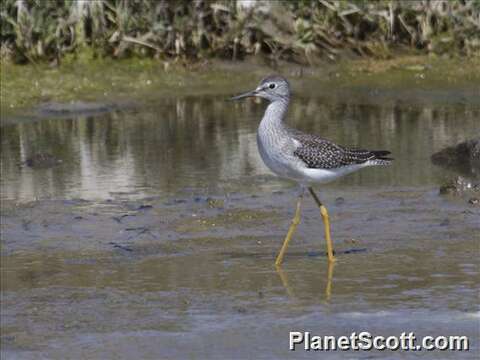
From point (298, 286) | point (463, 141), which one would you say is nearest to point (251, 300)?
point (298, 286)

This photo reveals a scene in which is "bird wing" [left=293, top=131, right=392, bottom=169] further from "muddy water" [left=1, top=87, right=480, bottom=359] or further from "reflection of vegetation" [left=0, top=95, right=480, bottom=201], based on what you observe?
"reflection of vegetation" [left=0, top=95, right=480, bottom=201]

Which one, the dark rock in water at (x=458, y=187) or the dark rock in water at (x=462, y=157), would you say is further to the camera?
the dark rock in water at (x=462, y=157)

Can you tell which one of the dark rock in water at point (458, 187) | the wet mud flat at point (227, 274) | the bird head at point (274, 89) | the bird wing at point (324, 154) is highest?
the bird head at point (274, 89)

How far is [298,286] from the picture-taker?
338 inches

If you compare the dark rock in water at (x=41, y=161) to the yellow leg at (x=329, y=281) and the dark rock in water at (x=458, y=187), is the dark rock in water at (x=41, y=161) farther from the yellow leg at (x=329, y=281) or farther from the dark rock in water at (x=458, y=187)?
the yellow leg at (x=329, y=281)

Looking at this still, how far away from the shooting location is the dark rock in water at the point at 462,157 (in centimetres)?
1216

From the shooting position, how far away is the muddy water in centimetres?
760

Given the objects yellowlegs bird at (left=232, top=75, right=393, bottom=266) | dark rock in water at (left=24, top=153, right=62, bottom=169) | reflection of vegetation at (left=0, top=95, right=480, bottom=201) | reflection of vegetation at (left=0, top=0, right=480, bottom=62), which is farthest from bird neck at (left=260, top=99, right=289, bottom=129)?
reflection of vegetation at (left=0, top=0, right=480, bottom=62)

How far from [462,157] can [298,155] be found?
332cm

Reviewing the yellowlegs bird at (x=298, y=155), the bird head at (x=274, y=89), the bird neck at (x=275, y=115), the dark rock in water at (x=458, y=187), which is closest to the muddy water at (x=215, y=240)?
the dark rock in water at (x=458, y=187)

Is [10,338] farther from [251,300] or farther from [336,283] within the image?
[336,283]

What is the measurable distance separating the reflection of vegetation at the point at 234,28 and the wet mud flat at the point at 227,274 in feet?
19.2

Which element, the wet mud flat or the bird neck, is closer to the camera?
the wet mud flat

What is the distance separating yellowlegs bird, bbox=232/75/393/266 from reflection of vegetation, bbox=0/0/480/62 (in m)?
7.30
